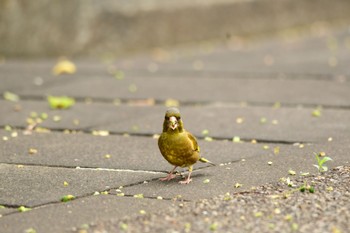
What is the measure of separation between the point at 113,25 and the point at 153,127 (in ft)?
14.9

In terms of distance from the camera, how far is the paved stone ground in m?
4.90

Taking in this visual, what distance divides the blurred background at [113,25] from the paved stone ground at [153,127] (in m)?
0.29

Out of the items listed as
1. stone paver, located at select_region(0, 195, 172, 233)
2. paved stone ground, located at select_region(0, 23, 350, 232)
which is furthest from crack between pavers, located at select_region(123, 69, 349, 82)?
stone paver, located at select_region(0, 195, 172, 233)

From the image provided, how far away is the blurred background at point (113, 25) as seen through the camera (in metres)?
11.0

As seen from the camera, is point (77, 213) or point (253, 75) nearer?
point (77, 213)

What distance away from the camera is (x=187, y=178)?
5.29 meters

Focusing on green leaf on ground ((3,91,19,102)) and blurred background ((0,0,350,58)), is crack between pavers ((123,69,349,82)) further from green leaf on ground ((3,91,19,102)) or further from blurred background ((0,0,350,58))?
green leaf on ground ((3,91,19,102))

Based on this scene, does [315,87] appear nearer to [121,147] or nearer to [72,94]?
[72,94]

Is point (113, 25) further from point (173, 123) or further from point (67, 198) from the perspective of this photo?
point (67, 198)

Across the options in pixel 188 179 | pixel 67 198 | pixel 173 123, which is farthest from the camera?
pixel 188 179

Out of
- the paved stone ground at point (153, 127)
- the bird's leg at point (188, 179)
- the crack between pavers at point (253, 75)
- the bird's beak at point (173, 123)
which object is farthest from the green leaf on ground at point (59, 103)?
the bird's beak at point (173, 123)

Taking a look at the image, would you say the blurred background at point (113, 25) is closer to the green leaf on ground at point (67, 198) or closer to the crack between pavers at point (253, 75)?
the crack between pavers at point (253, 75)

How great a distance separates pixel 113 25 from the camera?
37.2 ft

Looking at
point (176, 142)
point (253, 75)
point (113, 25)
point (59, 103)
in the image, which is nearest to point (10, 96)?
point (59, 103)
